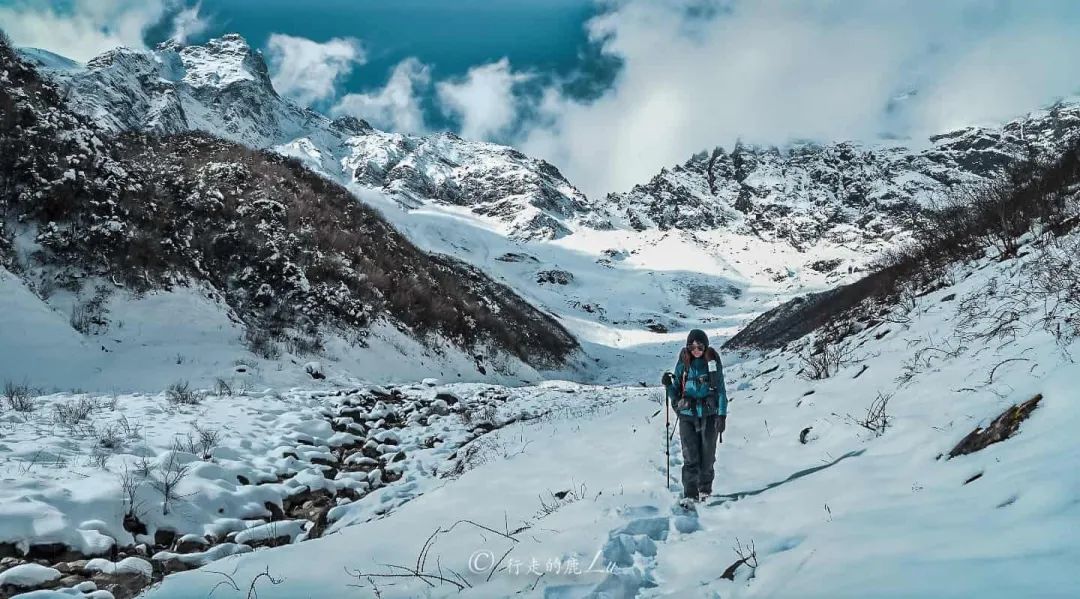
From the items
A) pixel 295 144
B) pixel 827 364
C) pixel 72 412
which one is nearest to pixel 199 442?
pixel 72 412

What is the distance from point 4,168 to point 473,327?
55.1ft

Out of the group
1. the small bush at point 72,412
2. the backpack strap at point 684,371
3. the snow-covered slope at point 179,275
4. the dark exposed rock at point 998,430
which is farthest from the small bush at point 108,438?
the dark exposed rock at point 998,430

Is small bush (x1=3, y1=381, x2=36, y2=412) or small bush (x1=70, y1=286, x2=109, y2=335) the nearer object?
small bush (x1=3, y1=381, x2=36, y2=412)

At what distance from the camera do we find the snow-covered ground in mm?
2920

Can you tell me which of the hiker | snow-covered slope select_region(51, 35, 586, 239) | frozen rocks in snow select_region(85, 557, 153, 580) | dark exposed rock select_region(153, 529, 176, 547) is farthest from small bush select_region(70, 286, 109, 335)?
snow-covered slope select_region(51, 35, 586, 239)

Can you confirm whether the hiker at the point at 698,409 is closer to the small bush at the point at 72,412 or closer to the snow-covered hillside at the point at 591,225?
the small bush at the point at 72,412

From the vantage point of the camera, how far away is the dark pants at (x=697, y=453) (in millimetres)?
5715

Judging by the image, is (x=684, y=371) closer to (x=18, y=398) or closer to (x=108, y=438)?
(x=108, y=438)

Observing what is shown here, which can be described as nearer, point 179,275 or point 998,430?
point 998,430

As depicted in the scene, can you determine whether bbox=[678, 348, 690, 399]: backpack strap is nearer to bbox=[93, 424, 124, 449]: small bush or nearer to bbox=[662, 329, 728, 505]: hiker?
bbox=[662, 329, 728, 505]: hiker

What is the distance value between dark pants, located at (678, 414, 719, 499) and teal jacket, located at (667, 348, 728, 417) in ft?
0.31

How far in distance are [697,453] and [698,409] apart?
47 centimetres

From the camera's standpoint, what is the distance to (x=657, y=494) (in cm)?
577

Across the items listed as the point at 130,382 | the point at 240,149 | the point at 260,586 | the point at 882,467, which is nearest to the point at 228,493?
the point at 260,586
